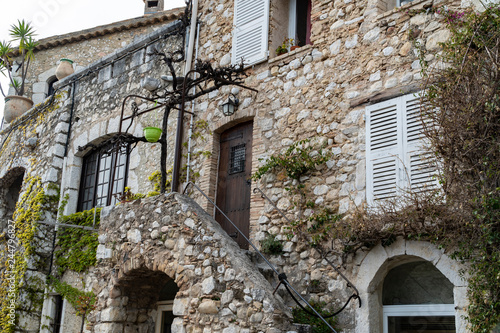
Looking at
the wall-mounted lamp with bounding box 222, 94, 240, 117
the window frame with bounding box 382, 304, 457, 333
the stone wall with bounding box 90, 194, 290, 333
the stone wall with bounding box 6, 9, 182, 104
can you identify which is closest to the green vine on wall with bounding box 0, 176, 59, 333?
the stone wall with bounding box 90, 194, 290, 333

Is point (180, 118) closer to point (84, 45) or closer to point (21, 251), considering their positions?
point (21, 251)

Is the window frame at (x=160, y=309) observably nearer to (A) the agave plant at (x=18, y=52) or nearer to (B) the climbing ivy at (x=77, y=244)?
(B) the climbing ivy at (x=77, y=244)

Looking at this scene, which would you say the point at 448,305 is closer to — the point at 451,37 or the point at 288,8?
the point at 451,37

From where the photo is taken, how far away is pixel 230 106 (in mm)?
8430

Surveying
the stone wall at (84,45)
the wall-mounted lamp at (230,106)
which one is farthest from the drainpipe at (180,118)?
the stone wall at (84,45)

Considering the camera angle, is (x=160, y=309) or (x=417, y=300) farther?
(x=160, y=309)

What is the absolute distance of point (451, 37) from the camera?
6.00 metres

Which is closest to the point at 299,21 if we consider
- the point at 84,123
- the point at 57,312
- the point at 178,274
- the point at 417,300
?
the point at 178,274

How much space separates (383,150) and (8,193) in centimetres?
1120

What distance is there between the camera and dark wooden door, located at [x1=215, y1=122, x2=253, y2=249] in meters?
8.20

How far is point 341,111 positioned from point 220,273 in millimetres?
2627

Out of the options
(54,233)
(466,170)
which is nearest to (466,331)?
(466,170)

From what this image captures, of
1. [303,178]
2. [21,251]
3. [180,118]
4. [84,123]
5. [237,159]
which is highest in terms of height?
[84,123]

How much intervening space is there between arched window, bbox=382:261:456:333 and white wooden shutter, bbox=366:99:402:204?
90 centimetres
